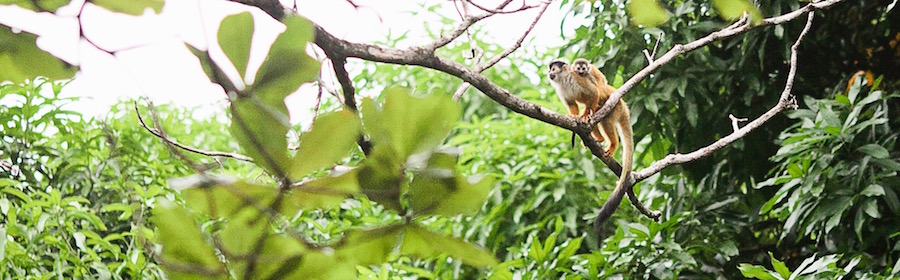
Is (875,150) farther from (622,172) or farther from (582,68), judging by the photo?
(622,172)

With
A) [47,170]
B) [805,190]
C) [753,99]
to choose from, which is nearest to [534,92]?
[753,99]

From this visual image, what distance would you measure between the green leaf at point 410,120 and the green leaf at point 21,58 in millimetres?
93

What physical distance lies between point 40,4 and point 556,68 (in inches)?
96.5

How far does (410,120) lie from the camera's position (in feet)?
0.54

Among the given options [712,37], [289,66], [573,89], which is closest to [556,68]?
[573,89]

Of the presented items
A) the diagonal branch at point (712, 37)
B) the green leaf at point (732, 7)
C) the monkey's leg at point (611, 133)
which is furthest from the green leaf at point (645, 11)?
the monkey's leg at point (611, 133)

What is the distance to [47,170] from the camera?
2559mm

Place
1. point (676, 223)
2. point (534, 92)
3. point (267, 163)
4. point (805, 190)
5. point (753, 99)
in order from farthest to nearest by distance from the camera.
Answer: point (534, 92)
point (753, 99)
point (676, 223)
point (805, 190)
point (267, 163)

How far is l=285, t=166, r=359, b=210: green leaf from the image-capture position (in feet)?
0.57

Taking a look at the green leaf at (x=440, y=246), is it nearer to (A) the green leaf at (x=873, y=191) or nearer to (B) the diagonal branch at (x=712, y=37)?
(B) the diagonal branch at (x=712, y=37)

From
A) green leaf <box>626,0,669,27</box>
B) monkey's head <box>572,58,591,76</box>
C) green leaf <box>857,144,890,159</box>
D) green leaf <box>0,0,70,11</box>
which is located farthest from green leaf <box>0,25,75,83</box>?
green leaf <box>857,144,890,159</box>

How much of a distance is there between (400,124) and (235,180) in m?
0.03

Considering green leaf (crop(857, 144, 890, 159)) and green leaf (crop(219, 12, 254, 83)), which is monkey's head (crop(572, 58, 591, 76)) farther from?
green leaf (crop(219, 12, 254, 83))

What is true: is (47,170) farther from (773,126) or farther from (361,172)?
(361,172)
